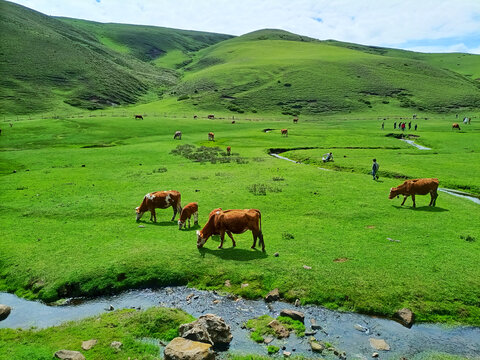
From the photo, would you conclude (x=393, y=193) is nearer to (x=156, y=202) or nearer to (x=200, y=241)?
(x=200, y=241)

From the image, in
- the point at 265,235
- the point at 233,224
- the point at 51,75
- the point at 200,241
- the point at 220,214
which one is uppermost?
the point at 51,75

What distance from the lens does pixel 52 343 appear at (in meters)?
11.1

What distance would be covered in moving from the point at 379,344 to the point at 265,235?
9721 millimetres

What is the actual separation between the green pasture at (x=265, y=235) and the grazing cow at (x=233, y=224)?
93 centimetres

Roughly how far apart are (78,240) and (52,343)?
9.48m

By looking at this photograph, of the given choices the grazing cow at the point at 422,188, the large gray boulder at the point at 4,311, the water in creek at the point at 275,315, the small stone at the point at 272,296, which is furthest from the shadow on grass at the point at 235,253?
the grazing cow at the point at 422,188

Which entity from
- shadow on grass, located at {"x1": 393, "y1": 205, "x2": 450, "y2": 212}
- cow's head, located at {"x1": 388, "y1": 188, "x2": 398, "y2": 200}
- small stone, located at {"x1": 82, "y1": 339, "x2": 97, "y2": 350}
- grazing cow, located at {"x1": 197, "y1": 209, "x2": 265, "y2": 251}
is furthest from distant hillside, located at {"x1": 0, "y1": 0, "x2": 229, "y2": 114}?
shadow on grass, located at {"x1": 393, "y1": 205, "x2": 450, "y2": 212}

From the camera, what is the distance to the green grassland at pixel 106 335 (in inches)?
416

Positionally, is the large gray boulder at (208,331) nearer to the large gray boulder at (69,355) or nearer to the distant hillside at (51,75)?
the large gray boulder at (69,355)

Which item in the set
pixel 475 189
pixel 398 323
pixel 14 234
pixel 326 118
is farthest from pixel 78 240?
pixel 326 118

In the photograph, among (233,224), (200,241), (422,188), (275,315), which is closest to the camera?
(275,315)

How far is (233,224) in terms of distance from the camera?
57.2 ft

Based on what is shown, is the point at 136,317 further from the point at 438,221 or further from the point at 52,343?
the point at 438,221

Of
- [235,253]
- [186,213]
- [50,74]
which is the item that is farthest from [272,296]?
[50,74]
